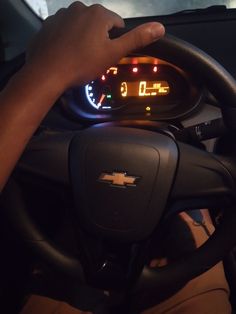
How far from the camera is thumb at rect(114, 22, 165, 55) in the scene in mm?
627

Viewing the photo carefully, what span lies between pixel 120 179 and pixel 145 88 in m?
0.63

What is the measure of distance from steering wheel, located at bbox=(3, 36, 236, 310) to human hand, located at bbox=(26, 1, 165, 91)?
13 cm

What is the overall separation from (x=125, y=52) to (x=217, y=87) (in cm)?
16

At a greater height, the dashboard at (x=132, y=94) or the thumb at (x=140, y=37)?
the thumb at (x=140, y=37)

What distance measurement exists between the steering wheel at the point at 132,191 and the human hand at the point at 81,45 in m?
0.13

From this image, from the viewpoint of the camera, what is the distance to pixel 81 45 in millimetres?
648

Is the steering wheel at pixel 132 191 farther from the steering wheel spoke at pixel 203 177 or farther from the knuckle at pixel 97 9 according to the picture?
the knuckle at pixel 97 9

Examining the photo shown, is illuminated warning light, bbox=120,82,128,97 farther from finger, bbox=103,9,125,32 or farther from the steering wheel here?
finger, bbox=103,9,125,32

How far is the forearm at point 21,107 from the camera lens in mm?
644

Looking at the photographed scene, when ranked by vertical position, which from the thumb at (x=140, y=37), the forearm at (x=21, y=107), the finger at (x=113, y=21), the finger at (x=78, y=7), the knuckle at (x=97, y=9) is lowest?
the forearm at (x=21, y=107)

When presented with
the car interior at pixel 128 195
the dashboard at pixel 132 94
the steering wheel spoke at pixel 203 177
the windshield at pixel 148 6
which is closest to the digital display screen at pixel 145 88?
the dashboard at pixel 132 94

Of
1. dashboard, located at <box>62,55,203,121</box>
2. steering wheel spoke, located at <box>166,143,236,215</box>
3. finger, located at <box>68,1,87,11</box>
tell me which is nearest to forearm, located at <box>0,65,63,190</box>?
finger, located at <box>68,1,87,11</box>

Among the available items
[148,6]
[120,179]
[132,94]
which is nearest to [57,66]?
[120,179]

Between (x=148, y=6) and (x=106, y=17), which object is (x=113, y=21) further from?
(x=148, y=6)
